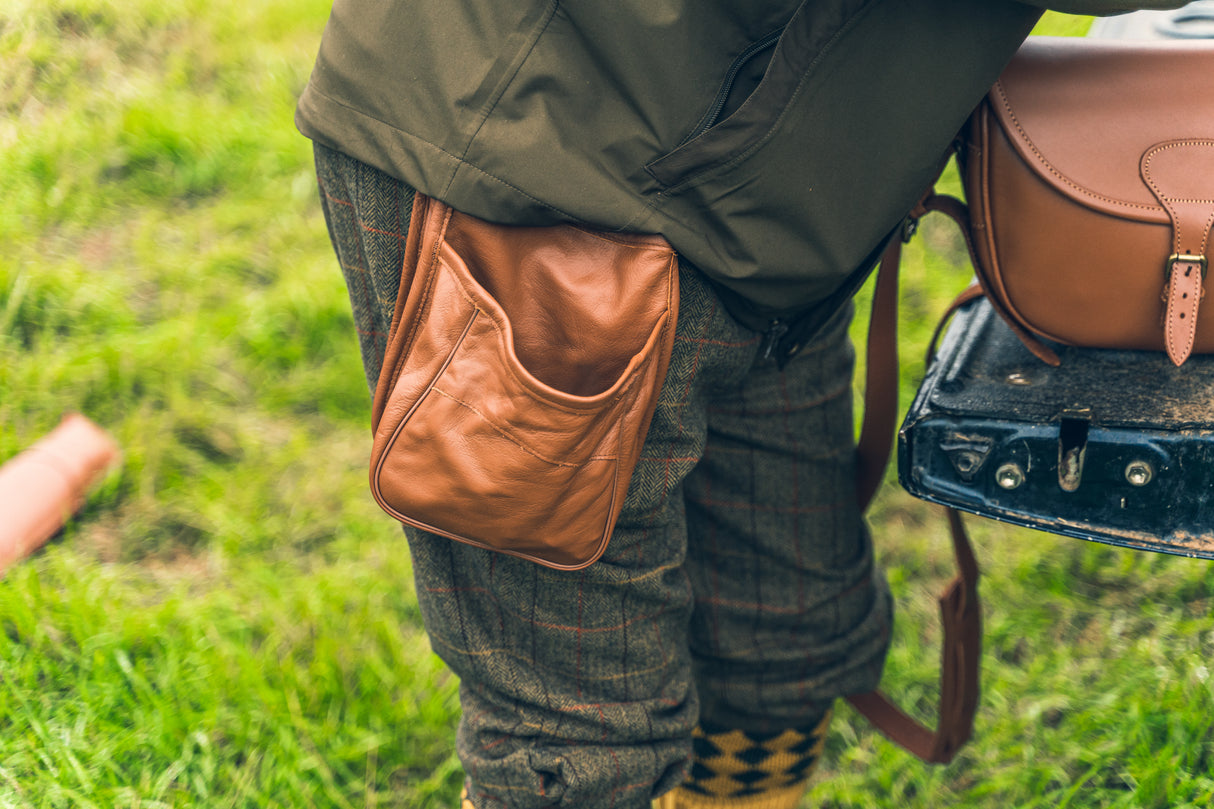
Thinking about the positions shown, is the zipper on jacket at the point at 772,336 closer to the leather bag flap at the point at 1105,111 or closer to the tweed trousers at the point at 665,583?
the tweed trousers at the point at 665,583

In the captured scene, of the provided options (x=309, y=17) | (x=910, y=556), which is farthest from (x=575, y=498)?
(x=309, y=17)

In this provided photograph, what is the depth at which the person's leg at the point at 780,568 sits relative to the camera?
4.03 ft

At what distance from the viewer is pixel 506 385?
871 millimetres

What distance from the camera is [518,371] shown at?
86 cm

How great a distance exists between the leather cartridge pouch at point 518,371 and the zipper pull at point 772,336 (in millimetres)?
193

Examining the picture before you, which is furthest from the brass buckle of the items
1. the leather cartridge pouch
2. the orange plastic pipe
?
the orange plastic pipe

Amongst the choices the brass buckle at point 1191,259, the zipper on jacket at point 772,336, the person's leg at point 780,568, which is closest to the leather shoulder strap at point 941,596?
the person's leg at point 780,568

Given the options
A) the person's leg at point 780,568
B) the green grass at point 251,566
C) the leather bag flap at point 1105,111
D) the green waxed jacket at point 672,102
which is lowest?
the green grass at point 251,566

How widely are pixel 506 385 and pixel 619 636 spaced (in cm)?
36

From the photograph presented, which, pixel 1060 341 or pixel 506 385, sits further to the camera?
pixel 1060 341

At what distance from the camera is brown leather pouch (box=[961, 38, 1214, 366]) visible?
3.04 feet

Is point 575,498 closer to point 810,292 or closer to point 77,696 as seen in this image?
point 810,292

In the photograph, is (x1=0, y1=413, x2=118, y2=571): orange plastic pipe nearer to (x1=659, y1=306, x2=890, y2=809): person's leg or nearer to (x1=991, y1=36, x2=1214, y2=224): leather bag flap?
(x1=659, y1=306, x2=890, y2=809): person's leg

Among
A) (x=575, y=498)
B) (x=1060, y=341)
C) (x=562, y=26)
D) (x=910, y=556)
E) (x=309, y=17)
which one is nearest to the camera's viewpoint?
(x=562, y=26)
